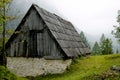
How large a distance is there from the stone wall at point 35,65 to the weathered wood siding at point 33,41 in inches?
22.2

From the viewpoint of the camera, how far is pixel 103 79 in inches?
639

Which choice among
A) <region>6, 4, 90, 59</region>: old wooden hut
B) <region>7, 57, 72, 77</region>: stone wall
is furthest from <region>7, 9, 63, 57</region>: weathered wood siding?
<region>7, 57, 72, 77</region>: stone wall

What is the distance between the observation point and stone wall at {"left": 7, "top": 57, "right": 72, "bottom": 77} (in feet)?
80.7

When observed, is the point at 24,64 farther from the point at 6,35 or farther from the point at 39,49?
the point at 6,35

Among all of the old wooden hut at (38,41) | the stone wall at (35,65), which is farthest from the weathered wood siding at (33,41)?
the stone wall at (35,65)

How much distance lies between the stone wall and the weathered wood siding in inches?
22.2

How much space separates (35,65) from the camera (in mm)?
25531

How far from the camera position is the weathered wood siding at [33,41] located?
24.9 metres

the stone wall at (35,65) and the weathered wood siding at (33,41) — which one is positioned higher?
the weathered wood siding at (33,41)

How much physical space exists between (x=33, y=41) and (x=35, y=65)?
97.2 inches

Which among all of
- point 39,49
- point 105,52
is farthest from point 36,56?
point 105,52

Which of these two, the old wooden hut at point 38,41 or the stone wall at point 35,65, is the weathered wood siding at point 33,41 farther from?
the stone wall at point 35,65

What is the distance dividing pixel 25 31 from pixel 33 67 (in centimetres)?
390

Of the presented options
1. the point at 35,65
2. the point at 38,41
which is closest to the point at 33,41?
the point at 38,41
